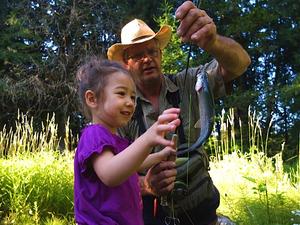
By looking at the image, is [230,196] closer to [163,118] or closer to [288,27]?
[163,118]

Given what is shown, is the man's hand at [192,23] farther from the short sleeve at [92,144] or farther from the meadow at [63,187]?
the meadow at [63,187]

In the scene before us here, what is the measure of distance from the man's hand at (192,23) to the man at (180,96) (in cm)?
6

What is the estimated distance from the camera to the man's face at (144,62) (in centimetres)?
238

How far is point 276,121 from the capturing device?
1495cm

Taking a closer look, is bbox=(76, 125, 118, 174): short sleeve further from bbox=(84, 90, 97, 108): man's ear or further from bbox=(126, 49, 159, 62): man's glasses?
bbox=(126, 49, 159, 62): man's glasses

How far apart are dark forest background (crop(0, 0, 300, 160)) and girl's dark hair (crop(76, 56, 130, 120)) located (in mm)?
10285

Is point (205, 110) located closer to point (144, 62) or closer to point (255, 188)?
point (144, 62)

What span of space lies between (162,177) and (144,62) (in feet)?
2.63

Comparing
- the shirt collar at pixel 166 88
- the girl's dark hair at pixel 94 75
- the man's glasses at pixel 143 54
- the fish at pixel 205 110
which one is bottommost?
the fish at pixel 205 110

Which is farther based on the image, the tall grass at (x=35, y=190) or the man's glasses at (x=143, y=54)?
the tall grass at (x=35, y=190)

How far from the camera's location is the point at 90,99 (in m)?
1.76

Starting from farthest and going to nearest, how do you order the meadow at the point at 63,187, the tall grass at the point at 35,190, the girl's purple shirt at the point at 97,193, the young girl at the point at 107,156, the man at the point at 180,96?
the tall grass at the point at 35,190 < the meadow at the point at 63,187 < the man at the point at 180,96 < the girl's purple shirt at the point at 97,193 < the young girl at the point at 107,156

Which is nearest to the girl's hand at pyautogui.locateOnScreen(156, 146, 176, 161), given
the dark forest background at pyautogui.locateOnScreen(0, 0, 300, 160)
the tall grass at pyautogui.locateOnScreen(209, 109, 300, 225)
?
the tall grass at pyautogui.locateOnScreen(209, 109, 300, 225)

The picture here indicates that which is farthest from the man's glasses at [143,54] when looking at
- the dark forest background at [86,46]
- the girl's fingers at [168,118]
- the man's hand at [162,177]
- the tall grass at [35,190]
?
the dark forest background at [86,46]
